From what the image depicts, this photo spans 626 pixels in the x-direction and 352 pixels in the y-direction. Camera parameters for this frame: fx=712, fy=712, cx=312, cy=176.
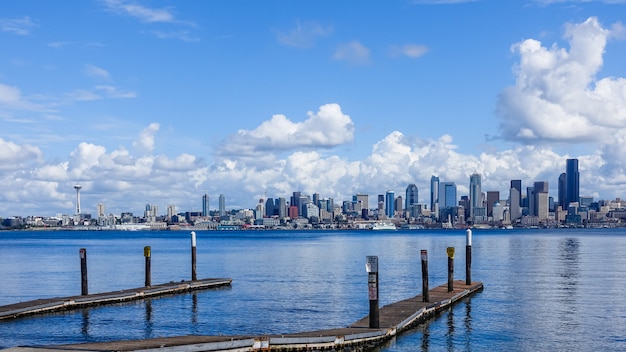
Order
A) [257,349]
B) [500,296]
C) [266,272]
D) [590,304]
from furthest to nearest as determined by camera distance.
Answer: [266,272], [500,296], [590,304], [257,349]

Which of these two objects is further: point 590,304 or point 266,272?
point 266,272

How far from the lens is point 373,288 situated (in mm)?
34406

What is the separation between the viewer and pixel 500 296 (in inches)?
2235

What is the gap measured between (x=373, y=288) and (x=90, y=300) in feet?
75.2

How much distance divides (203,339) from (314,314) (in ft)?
52.7

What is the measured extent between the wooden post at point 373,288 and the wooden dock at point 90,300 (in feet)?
70.4

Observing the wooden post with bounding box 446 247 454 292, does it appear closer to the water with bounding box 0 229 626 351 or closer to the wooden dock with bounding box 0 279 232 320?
the water with bounding box 0 229 626 351

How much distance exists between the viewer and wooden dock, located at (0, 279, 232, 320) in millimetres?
42625

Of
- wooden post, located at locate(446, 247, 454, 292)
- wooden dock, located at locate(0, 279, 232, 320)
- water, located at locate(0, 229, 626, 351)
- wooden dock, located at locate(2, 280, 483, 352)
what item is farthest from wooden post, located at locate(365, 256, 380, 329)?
wooden dock, located at locate(0, 279, 232, 320)

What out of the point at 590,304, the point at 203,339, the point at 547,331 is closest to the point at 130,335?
the point at 203,339

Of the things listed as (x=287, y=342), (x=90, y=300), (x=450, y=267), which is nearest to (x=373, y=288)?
(x=287, y=342)

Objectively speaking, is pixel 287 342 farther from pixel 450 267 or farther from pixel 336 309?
pixel 450 267

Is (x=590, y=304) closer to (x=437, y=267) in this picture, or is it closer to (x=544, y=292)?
(x=544, y=292)

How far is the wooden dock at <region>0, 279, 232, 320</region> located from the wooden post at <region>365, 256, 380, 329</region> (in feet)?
70.4
